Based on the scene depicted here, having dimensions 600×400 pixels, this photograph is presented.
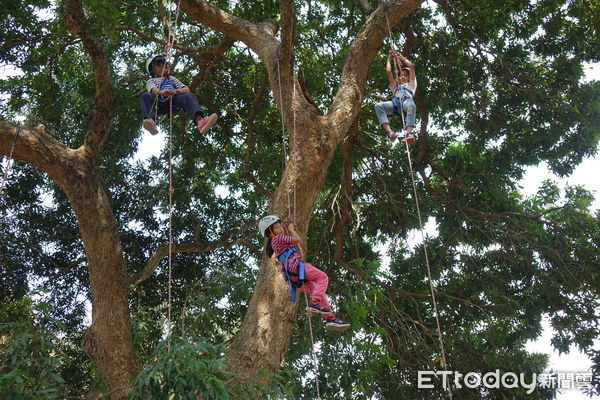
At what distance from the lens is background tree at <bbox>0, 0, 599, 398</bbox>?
22.6 ft

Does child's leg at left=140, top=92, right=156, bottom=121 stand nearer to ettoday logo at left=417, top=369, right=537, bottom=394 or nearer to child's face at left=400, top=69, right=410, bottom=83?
child's face at left=400, top=69, right=410, bottom=83

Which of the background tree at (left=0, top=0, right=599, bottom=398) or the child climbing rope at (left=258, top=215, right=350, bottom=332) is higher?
the background tree at (left=0, top=0, right=599, bottom=398)

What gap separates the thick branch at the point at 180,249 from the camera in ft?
21.3

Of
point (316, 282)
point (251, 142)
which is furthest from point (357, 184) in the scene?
point (316, 282)

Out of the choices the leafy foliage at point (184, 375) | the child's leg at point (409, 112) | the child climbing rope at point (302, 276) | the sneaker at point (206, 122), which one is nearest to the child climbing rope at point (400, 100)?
the child's leg at point (409, 112)

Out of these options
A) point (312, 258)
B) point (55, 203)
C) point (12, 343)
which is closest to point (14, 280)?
point (55, 203)

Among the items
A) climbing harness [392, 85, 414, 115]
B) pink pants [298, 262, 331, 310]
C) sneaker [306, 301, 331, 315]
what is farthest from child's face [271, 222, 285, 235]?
climbing harness [392, 85, 414, 115]

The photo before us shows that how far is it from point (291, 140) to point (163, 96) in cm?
127

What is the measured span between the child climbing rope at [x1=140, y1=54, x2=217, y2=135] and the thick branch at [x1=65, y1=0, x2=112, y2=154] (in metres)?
0.44

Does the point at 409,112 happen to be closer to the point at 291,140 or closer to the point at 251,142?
the point at 291,140

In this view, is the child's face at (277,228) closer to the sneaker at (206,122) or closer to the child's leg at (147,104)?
the sneaker at (206,122)

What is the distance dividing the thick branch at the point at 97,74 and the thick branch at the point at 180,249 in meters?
1.38

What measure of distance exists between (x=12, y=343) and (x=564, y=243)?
6.60 m

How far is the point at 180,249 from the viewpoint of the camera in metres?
6.96
